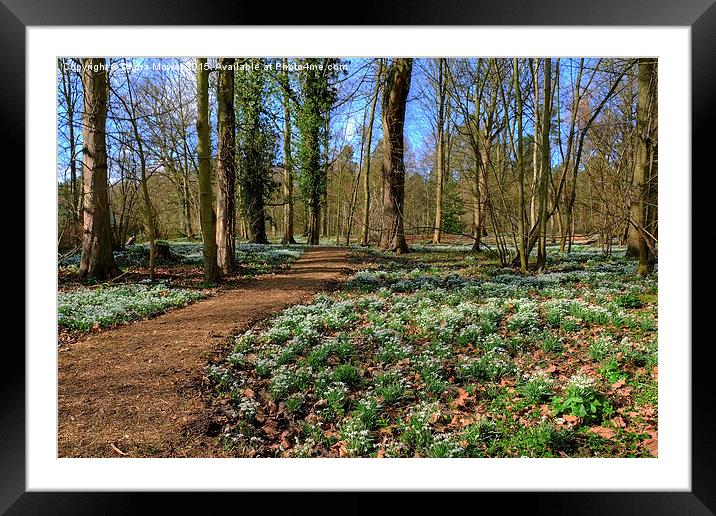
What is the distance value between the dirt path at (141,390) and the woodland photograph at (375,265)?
0.05 feet

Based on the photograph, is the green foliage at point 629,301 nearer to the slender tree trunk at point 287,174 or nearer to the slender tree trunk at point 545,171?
the slender tree trunk at point 545,171

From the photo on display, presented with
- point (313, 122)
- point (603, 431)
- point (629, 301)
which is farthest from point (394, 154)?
point (603, 431)

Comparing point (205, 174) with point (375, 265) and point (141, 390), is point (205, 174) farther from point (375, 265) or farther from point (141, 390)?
point (141, 390)

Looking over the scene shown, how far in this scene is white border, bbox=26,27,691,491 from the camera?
2.37m

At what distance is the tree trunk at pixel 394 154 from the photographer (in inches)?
121

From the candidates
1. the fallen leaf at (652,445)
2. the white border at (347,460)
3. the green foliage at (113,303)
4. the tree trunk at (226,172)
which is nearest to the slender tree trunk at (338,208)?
the tree trunk at (226,172)

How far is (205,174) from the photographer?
13.7 feet

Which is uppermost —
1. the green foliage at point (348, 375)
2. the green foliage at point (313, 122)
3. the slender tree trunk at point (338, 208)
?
the green foliage at point (313, 122)

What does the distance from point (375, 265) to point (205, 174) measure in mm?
2302

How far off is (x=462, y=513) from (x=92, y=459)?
2.50 metres

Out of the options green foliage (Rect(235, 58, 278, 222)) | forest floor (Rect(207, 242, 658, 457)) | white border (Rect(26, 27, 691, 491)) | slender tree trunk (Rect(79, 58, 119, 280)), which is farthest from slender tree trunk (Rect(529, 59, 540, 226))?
slender tree trunk (Rect(79, 58, 119, 280))

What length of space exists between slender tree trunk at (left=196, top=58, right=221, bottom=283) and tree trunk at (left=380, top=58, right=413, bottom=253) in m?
1.59

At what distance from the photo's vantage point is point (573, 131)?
3219mm
